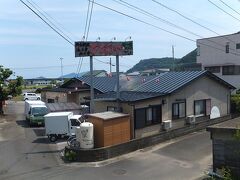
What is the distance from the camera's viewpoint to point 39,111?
3191cm

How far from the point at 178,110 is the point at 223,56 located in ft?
94.6

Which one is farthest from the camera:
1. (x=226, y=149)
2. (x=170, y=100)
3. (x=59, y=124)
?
(x=170, y=100)

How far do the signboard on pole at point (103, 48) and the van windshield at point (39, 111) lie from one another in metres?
10.7

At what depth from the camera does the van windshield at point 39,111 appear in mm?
31531

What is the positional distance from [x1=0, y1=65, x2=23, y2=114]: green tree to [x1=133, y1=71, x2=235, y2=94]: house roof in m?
17.4

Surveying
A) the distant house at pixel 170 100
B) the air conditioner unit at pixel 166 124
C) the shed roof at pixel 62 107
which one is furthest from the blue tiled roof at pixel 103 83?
the air conditioner unit at pixel 166 124

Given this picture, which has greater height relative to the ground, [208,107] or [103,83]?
[103,83]

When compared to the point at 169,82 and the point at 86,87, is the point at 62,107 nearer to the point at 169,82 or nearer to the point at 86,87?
the point at 86,87

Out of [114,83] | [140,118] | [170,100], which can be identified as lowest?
[140,118]

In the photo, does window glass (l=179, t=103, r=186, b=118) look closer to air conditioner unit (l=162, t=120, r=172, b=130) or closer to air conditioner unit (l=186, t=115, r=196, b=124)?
air conditioner unit (l=186, t=115, r=196, b=124)

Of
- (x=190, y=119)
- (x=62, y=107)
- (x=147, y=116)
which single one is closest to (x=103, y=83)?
(x=62, y=107)

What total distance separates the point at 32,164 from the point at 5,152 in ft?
12.2

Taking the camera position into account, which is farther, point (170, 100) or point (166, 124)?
point (170, 100)

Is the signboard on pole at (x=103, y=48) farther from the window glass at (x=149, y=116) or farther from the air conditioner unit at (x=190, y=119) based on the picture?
the air conditioner unit at (x=190, y=119)
